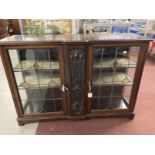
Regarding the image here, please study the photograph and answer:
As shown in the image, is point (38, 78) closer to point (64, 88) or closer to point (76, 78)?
point (64, 88)

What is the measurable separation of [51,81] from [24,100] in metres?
0.37

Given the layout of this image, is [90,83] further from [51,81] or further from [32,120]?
[32,120]

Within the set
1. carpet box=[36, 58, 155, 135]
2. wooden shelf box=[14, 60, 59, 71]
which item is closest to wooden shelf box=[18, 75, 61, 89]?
wooden shelf box=[14, 60, 59, 71]

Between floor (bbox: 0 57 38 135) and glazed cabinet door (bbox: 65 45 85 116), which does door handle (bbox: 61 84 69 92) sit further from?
floor (bbox: 0 57 38 135)

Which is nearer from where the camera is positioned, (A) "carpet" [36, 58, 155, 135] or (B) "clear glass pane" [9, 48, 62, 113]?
(B) "clear glass pane" [9, 48, 62, 113]

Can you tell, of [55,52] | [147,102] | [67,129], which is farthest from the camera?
[147,102]

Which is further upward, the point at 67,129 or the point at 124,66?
the point at 124,66

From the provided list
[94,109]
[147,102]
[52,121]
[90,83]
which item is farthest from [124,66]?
[52,121]

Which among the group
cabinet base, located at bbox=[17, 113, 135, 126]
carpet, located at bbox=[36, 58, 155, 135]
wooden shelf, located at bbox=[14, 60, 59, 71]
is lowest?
carpet, located at bbox=[36, 58, 155, 135]

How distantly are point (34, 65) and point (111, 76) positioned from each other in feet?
2.47

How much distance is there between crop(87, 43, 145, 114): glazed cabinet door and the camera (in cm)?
132

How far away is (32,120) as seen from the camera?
1.60 metres
